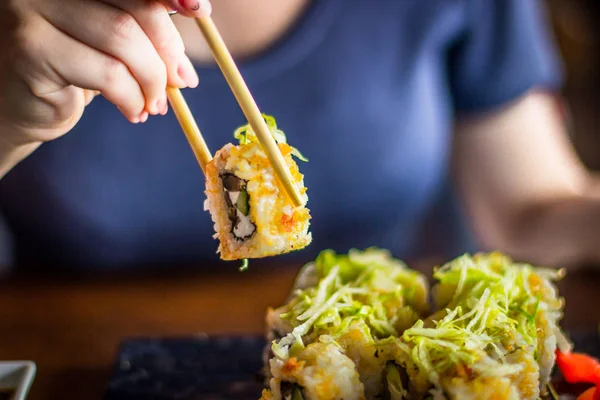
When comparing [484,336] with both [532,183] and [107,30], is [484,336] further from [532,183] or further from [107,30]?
[532,183]

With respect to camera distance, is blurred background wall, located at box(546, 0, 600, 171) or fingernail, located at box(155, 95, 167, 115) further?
blurred background wall, located at box(546, 0, 600, 171)

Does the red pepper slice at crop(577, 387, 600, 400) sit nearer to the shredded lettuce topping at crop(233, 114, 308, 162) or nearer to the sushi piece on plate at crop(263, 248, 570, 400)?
the sushi piece on plate at crop(263, 248, 570, 400)

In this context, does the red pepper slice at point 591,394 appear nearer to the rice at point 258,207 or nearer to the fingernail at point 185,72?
the rice at point 258,207

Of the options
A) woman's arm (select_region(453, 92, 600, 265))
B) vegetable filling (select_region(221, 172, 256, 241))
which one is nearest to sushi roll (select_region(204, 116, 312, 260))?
vegetable filling (select_region(221, 172, 256, 241))

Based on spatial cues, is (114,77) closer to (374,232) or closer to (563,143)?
(374,232)

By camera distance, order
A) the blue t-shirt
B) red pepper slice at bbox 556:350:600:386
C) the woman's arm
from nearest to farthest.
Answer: red pepper slice at bbox 556:350:600:386, the blue t-shirt, the woman's arm

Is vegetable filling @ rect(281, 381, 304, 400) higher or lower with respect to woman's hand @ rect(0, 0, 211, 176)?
lower
